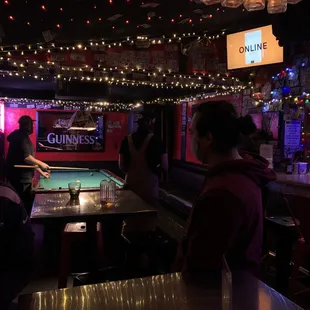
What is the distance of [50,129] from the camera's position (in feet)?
32.3

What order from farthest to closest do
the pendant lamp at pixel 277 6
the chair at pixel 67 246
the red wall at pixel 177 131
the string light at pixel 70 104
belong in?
the string light at pixel 70 104
the red wall at pixel 177 131
the chair at pixel 67 246
the pendant lamp at pixel 277 6

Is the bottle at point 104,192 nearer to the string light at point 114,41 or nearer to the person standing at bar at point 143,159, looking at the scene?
the person standing at bar at point 143,159

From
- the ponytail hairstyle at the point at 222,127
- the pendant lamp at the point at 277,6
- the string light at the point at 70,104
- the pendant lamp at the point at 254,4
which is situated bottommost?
the ponytail hairstyle at the point at 222,127

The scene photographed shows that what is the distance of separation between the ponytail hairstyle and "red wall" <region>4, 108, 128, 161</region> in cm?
874

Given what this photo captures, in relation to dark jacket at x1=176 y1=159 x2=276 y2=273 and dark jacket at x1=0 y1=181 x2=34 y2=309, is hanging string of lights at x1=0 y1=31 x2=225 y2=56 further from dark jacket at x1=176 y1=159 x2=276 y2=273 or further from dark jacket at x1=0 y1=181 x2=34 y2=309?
dark jacket at x1=176 y1=159 x2=276 y2=273

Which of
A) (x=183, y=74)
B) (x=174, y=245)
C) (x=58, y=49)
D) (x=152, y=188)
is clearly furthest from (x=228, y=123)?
(x=183, y=74)

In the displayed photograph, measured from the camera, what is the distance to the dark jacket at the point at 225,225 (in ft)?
4.25

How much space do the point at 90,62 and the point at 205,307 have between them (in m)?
5.54

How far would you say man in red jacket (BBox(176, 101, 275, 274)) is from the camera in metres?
1.30

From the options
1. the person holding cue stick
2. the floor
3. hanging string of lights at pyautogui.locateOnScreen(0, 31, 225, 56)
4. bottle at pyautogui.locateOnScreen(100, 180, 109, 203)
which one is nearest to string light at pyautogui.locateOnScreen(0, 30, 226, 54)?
hanging string of lights at pyautogui.locateOnScreen(0, 31, 225, 56)

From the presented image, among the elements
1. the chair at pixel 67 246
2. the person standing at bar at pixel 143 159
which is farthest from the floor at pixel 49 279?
the person standing at bar at pixel 143 159

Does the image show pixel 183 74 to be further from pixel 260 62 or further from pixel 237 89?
pixel 260 62

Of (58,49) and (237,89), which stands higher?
(58,49)

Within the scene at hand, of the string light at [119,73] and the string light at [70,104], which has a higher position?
the string light at [119,73]
